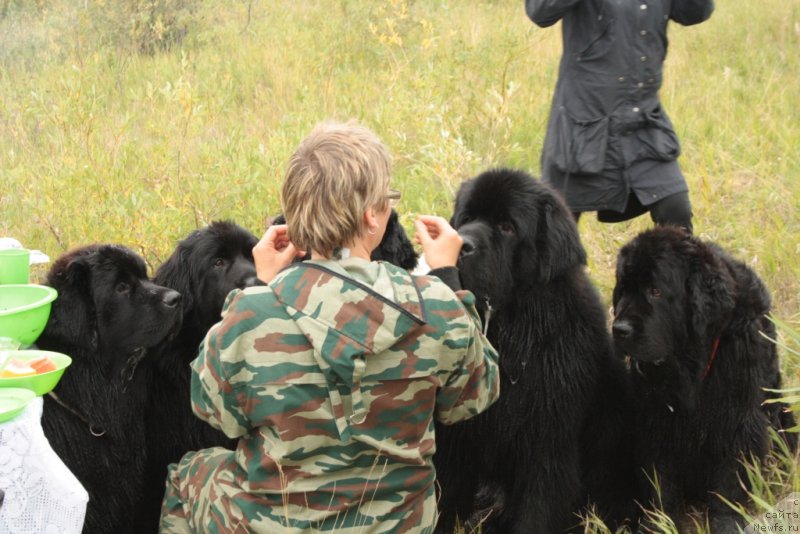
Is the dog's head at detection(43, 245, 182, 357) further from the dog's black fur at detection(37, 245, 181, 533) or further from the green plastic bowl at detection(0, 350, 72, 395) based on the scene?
the green plastic bowl at detection(0, 350, 72, 395)

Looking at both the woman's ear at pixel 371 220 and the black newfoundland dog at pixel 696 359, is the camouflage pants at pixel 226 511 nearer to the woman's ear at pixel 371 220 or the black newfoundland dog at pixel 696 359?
the woman's ear at pixel 371 220

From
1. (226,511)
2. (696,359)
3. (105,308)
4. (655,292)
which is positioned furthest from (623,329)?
(105,308)

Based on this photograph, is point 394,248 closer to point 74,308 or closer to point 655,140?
point 74,308

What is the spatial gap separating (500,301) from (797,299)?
2057 mm

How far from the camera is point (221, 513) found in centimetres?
258

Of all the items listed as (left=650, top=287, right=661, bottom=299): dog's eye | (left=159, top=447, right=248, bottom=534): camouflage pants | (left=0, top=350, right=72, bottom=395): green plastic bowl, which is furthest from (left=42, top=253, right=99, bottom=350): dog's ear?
(left=650, top=287, right=661, bottom=299): dog's eye

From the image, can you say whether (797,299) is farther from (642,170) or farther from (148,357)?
(148,357)

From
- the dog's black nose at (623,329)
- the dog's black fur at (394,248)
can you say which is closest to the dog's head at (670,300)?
the dog's black nose at (623,329)

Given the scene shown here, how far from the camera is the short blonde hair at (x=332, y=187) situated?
2357 millimetres

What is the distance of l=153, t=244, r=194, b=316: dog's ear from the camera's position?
3.50 meters

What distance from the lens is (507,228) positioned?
129 inches

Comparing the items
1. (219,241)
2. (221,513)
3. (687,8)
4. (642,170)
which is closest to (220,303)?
(219,241)

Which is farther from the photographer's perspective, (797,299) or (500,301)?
(797,299)

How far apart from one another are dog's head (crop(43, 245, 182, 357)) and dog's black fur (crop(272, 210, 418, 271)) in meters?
0.67
